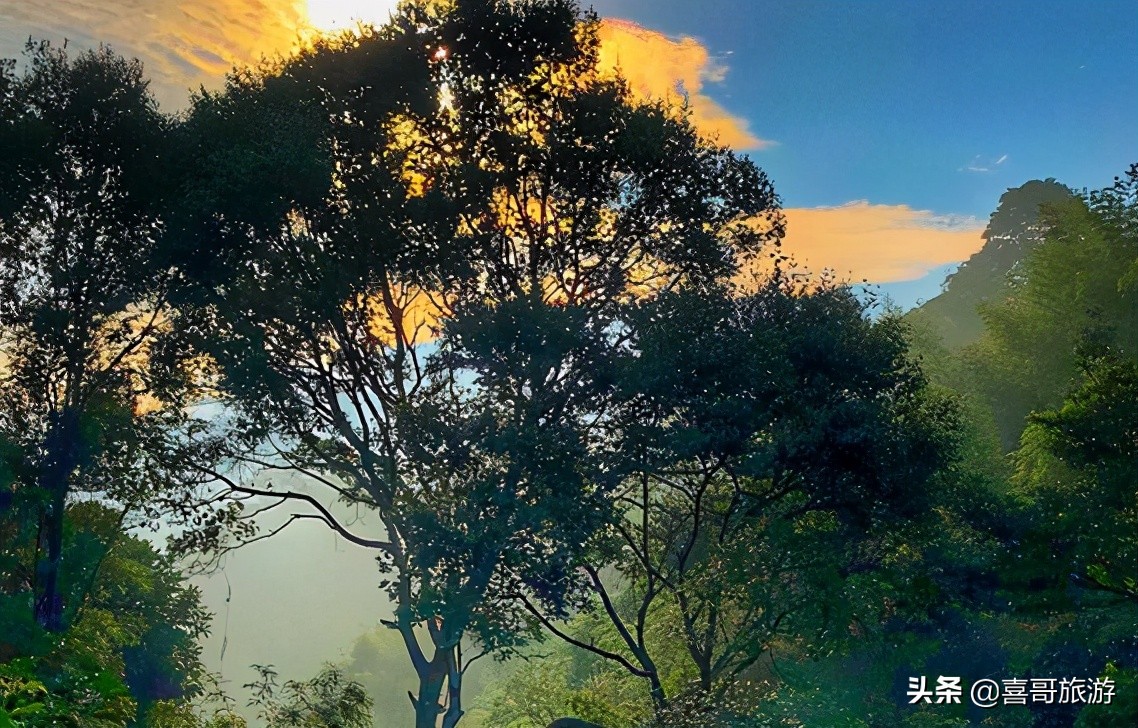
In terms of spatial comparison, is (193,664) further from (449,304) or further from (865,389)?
(865,389)

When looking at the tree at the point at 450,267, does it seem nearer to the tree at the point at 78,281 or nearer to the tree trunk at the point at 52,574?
the tree at the point at 78,281

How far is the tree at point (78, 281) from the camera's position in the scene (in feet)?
72.3

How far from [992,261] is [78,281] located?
85105 mm

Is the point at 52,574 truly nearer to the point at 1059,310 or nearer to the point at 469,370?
the point at 469,370

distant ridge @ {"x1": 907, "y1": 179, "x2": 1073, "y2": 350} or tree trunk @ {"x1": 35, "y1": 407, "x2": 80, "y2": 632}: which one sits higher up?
distant ridge @ {"x1": 907, "y1": 179, "x2": 1073, "y2": 350}

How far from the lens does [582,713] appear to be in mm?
25359

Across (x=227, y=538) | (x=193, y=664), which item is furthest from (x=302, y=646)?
(x=227, y=538)

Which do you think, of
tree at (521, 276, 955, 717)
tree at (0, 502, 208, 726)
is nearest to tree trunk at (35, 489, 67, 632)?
tree at (0, 502, 208, 726)

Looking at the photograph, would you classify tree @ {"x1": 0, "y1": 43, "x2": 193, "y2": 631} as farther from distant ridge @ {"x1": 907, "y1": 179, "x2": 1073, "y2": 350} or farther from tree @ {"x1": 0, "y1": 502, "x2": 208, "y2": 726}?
distant ridge @ {"x1": 907, "y1": 179, "x2": 1073, "y2": 350}

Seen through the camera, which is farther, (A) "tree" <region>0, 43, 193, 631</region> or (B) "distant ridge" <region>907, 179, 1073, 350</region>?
(B) "distant ridge" <region>907, 179, 1073, 350</region>

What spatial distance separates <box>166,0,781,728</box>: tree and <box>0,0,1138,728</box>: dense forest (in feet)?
0.31

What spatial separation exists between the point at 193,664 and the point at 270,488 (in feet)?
47.0

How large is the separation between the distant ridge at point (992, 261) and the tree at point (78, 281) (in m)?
72.0

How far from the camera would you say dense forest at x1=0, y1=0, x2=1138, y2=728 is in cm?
1898
